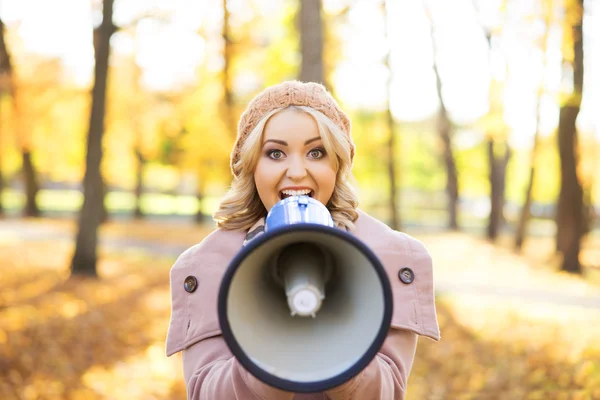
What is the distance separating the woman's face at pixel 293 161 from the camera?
1.91 meters

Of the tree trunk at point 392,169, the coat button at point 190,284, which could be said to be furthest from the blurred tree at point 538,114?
the coat button at point 190,284

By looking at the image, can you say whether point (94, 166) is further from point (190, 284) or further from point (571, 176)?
point (571, 176)

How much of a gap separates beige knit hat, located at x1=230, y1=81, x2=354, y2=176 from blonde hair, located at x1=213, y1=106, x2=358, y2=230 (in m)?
0.03

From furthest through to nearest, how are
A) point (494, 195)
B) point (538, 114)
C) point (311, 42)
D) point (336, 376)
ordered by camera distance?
point (494, 195)
point (538, 114)
point (311, 42)
point (336, 376)

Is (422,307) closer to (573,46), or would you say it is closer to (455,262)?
(573,46)

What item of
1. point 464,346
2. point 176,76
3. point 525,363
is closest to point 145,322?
point 464,346

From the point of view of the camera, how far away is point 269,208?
1.97 metres

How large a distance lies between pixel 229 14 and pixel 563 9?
A: 8.67 meters

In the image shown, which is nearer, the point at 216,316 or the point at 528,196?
the point at 216,316

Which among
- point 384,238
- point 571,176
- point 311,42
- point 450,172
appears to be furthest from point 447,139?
point 384,238

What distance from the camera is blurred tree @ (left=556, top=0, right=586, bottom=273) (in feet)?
41.3

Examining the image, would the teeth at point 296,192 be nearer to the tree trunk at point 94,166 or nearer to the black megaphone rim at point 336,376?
the black megaphone rim at point 336,376

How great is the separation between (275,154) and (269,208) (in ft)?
0.62

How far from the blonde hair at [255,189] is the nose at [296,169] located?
0.35 feet
